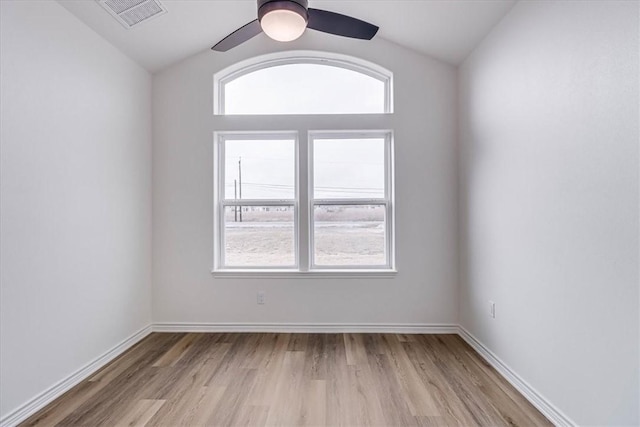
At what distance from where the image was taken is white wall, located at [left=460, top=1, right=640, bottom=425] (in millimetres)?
1423

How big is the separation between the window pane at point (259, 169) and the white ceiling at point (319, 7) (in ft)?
3.35

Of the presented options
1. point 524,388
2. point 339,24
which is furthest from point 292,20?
point 524,388

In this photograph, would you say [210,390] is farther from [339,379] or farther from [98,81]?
[98,81]

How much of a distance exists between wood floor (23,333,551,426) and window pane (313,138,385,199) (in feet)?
4.80

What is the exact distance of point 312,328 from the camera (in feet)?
10.5

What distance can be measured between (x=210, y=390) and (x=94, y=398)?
743 millimetres

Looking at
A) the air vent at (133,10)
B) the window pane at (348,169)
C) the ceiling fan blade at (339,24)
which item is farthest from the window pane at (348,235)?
the air vent at (133,10)

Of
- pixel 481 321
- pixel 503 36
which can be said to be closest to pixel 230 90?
pixel 503 36

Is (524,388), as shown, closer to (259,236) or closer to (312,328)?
(312,328)

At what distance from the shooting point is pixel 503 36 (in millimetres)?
2365

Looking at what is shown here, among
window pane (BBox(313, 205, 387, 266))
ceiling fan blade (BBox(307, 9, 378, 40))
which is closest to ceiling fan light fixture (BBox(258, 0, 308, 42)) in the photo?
ceiling fan blade (BBox(307, 9, 378, 40))

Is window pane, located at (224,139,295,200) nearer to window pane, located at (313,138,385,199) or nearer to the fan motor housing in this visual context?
window pane, located at (313,138,385,199)

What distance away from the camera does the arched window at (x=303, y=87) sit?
131 inches

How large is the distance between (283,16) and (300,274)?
2.30 metres
